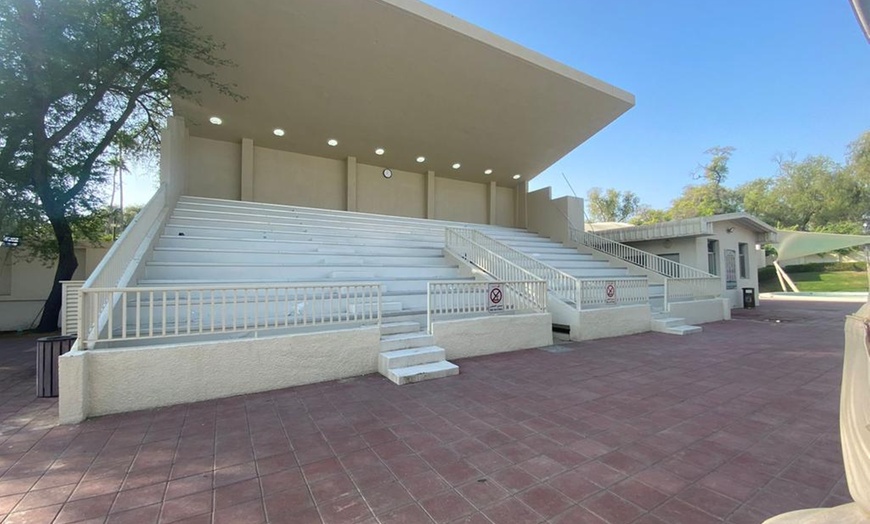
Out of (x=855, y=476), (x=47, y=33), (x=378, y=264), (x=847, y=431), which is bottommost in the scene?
(x=855, y=476)

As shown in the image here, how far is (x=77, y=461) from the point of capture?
2.61 meters

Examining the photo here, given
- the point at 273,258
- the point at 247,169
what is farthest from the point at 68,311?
the point at 247,169

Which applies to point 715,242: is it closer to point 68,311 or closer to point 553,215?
point 553,215

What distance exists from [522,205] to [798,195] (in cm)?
2715

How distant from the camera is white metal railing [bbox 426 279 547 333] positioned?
5.75 m

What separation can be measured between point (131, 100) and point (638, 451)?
434 inches

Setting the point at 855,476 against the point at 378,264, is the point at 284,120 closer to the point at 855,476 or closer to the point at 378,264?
the point at 378,264

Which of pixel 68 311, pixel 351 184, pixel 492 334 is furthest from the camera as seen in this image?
pixel 351 184

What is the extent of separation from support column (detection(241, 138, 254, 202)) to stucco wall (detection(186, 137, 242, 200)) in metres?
0.25

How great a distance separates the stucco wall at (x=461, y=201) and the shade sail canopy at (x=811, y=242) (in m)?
13.0

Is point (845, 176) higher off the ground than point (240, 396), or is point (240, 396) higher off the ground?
point (845, 176)

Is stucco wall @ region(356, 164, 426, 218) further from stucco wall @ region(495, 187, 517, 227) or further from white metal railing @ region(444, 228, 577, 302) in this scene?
white metal railing @ region(444, 228, 577, 302)

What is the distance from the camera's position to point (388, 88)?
30.7 feet

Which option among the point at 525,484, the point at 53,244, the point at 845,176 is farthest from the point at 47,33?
the point at 845,176
